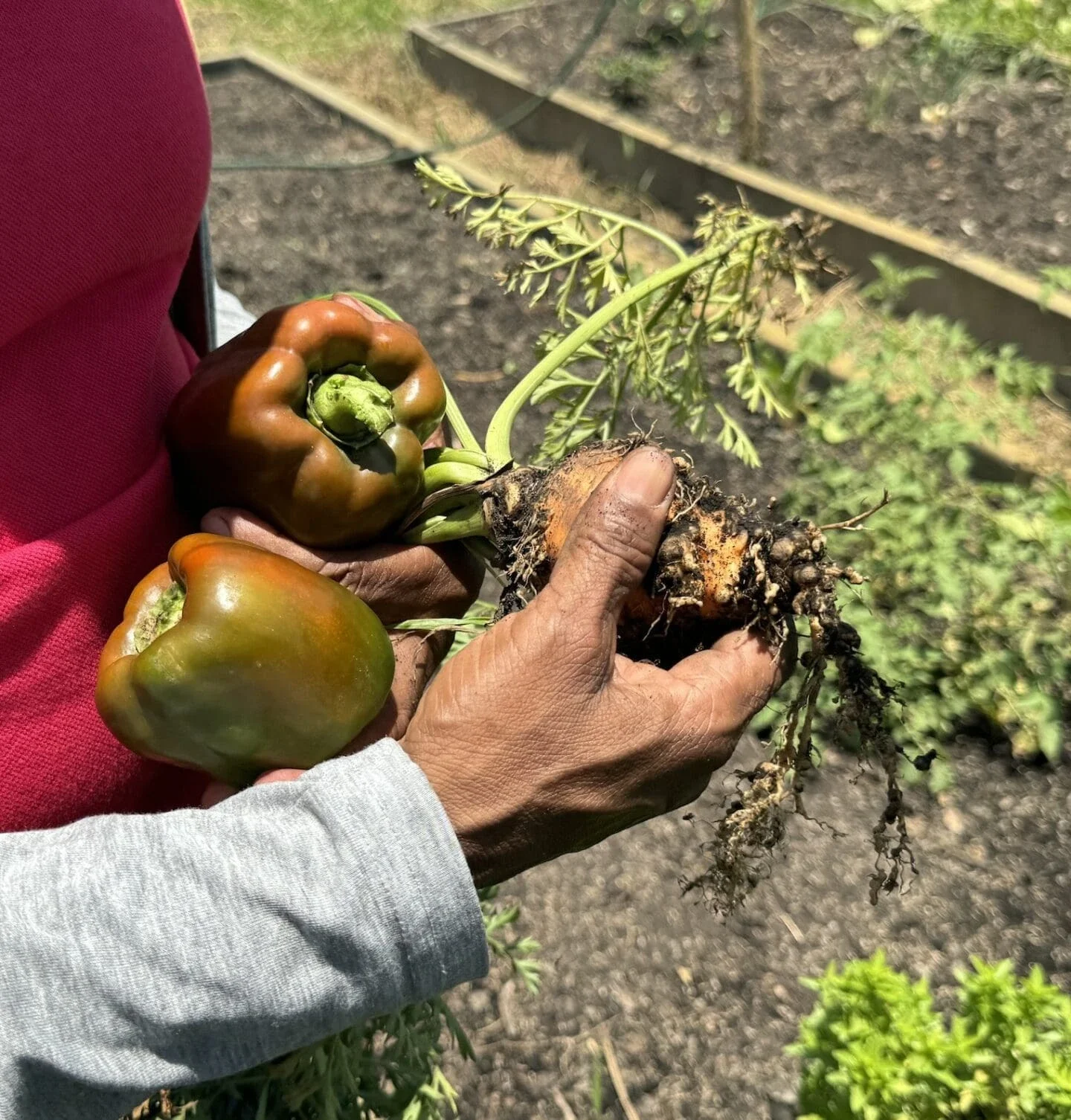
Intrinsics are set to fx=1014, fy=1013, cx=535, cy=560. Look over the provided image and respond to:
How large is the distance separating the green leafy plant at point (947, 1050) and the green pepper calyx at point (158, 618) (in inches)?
55.3

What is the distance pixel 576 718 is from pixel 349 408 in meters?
0.68

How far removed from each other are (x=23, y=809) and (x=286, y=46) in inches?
245

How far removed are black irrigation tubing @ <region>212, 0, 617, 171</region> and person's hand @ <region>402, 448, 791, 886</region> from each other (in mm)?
3738

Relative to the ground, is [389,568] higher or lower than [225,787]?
higher

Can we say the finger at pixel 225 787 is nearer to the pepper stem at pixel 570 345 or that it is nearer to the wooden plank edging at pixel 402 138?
the pepper stem at pixel 570 345

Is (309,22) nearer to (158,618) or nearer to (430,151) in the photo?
(430,151)

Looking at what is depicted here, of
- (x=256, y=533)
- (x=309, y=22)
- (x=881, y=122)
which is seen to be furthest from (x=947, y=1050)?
(x=309, y=22)

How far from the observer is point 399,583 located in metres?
1.71

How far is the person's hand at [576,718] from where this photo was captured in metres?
1.23

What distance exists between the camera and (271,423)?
5.24 feet

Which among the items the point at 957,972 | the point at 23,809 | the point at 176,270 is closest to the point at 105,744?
the point at 23,809

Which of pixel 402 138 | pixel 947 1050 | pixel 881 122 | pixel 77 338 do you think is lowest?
pixel 947 1050

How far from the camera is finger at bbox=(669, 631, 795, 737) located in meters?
1.34

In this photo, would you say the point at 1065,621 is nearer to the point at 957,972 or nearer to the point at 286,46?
the point at 957,972
